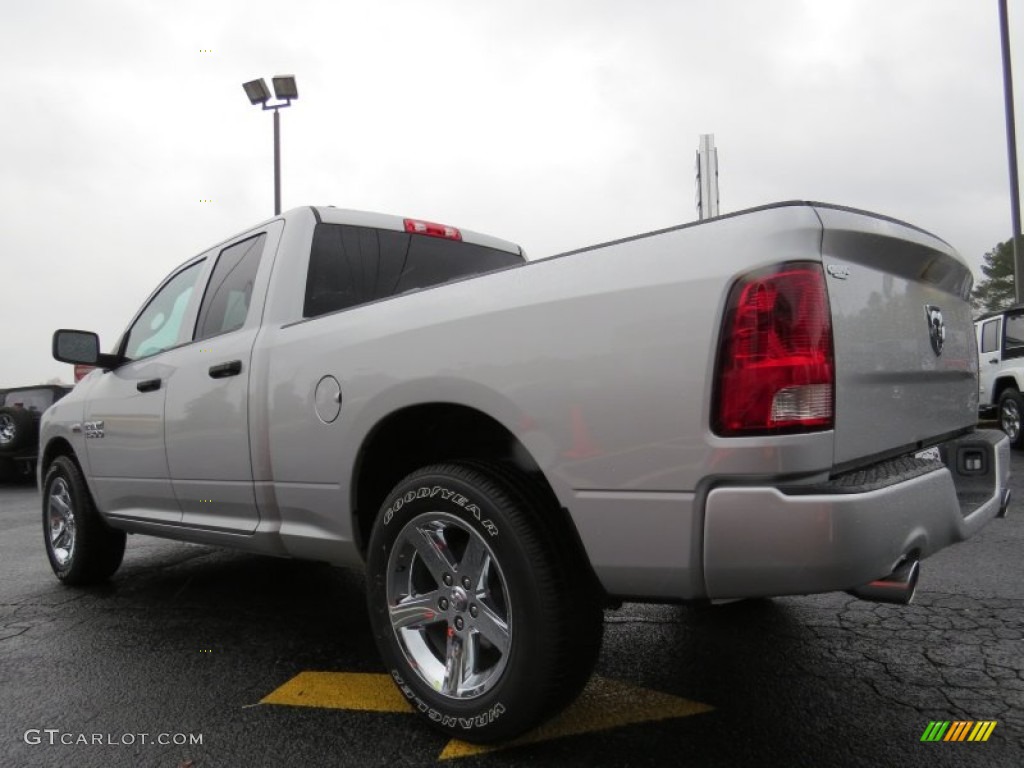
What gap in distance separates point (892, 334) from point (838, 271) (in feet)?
1.19

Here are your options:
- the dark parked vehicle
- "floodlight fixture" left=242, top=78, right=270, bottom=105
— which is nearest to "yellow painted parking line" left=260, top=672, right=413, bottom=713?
the dark parked vehicle

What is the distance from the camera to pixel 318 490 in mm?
2662

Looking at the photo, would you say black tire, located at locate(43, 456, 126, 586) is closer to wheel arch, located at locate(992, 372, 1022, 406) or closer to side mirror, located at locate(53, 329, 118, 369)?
side mirror, located at locate(53, 329, 118, 369)

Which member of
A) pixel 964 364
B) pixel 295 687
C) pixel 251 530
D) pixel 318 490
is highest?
pixel 964 364

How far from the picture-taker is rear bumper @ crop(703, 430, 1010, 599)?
1612mm

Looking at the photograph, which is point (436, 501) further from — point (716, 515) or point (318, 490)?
point (716, 515)

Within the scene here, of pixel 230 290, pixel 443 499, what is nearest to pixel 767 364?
pixel 443 499

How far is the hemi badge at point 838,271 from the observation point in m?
1.79

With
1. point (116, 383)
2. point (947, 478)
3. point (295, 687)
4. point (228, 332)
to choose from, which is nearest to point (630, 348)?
point (947, 478)

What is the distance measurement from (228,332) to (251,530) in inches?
34.4

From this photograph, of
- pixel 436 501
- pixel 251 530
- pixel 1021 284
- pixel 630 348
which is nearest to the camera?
pixel 630 348

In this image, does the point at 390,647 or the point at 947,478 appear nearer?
the point at 947,478

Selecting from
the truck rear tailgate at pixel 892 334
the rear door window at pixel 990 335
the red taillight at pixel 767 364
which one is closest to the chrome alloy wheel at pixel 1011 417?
the rear door window at pixel 990 335

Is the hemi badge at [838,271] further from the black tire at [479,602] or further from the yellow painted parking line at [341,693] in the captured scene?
the yellow painted parking line at [341,693]
